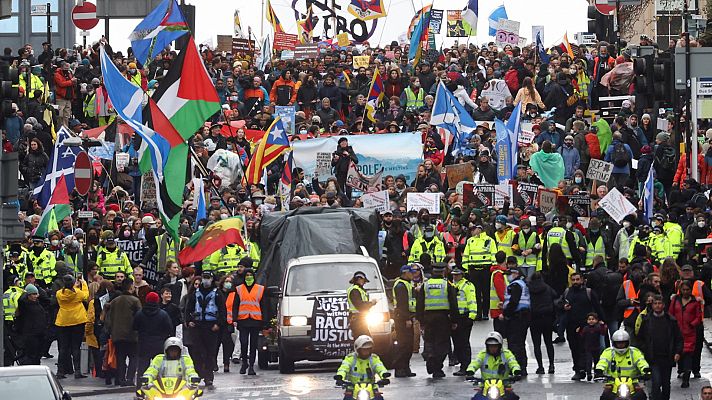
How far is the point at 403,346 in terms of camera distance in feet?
88.4

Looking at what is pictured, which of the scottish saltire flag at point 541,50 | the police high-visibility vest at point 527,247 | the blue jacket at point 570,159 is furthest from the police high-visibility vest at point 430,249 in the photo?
the scottish saltire flag at point 541,50

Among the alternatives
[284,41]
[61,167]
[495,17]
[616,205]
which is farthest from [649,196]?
[495,17]

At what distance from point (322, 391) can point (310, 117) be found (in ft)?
56.9

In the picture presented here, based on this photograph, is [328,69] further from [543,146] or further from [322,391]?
[322,391]

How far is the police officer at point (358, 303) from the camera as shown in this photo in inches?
1045

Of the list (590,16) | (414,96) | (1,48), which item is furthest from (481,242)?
(1,48)

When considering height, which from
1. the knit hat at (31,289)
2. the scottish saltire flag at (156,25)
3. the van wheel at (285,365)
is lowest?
the van wheel at (285,365)

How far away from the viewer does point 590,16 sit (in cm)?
3806

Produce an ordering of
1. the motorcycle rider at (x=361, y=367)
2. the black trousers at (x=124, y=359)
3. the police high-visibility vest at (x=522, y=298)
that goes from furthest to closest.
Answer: the black trousers at (x=124, y=359) → the police high-visibility vest at (x=522, y=298) → the motorcycle rider at (x=361, y=367)

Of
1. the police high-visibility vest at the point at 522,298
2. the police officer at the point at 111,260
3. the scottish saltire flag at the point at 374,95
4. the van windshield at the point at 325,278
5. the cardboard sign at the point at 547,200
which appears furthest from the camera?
the scottish saltire flag at the point at 374,95

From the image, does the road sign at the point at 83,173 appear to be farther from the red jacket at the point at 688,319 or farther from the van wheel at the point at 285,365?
the red jacket at the point at 688,319

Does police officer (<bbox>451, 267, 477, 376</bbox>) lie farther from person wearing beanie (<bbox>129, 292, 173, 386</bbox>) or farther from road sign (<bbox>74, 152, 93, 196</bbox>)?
road sign (<bbox>74, 152, 93, 196</bbox>)

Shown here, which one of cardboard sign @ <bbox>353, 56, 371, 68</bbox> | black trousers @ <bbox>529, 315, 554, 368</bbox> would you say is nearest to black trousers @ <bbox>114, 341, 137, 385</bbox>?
black trousers @ <bbox>529, 315, 554, 368</bbox>

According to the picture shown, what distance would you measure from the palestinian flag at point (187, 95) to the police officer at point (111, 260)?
6.91ft
